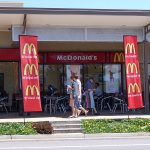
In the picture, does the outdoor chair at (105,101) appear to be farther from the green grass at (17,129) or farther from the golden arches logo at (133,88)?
the green grass at (17,129)

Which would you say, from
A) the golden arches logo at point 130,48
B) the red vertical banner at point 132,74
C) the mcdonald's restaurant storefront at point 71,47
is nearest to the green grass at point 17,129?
the mcdonald's restaurant storefront at point 71,47

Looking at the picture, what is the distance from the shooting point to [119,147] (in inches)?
544

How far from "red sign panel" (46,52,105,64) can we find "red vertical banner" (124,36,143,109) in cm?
632

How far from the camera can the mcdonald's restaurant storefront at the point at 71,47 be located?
2067cm

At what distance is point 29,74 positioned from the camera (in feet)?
61.8

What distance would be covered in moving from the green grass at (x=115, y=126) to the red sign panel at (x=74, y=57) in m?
7.31

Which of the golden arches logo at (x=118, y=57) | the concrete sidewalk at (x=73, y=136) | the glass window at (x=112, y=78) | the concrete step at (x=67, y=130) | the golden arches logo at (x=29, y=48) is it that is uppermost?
the golden arches logo at (x=118, y=57)

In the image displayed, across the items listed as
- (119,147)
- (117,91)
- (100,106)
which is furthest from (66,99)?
(119,147)

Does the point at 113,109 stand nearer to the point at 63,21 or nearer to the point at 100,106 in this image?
the point at 100,106

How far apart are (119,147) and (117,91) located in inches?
531

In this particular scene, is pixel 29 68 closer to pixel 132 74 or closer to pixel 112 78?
pixel 132 74

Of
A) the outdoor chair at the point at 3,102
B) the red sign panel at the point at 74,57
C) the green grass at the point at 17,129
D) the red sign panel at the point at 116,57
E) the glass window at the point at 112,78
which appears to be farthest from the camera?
the glass window at the point at 112,78

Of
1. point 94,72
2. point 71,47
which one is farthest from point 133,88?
point 94,72

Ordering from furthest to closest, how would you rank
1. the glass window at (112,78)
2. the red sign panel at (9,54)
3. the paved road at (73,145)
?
the glass window at (112,78)
the red sign panel at (9,54)
the paved road at (73,145)
